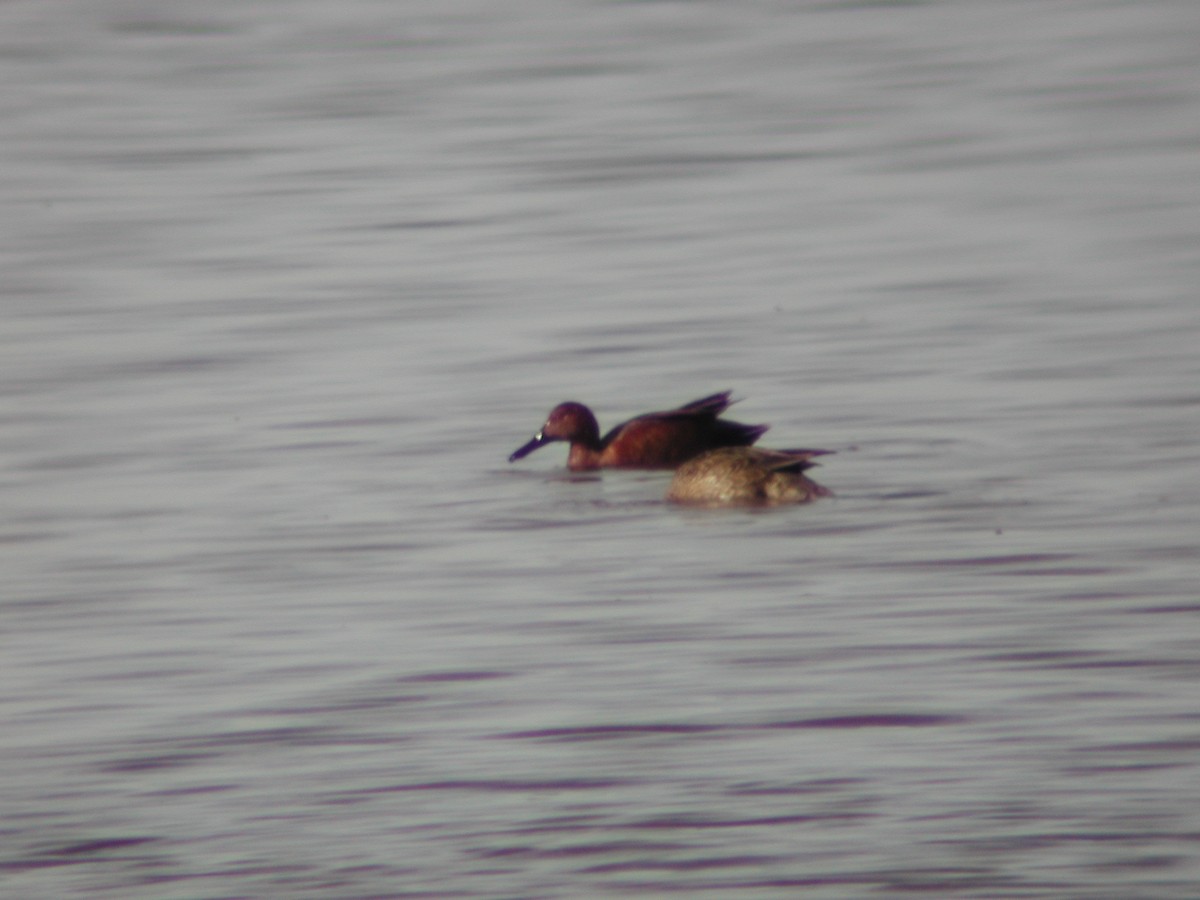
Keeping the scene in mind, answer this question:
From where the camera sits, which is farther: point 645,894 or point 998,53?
point 998,53

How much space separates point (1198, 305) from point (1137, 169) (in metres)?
3.90

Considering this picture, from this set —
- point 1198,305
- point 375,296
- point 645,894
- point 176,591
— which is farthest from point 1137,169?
point 645,894

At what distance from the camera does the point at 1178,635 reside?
7703mm

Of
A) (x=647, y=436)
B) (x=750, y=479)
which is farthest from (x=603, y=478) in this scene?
(x=750, y=479)

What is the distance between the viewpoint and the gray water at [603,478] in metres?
6.34

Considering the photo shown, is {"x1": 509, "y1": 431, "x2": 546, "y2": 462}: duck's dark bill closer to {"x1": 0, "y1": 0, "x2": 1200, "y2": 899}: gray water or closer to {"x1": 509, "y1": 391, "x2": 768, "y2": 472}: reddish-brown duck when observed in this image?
{"x1": 509, "y1": 391, "x2": 768, "y2": 472}: reddish-brown duck

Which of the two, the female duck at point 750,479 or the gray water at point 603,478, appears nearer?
the gray water at point 603,478

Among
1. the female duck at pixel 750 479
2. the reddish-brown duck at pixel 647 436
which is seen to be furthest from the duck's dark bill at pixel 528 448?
the female duck at pixel 750 479

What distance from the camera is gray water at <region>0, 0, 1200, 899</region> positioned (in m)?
6.34

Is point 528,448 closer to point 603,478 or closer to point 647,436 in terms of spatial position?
point 603,478

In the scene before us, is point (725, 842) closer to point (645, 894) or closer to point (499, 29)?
point (645, 894)

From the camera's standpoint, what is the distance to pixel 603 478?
11.5 m

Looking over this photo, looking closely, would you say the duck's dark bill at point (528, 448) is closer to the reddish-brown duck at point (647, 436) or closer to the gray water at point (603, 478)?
the reddish-brown duck at point (647, 436)

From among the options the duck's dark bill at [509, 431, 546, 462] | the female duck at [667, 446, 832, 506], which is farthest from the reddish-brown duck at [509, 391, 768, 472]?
the female duck at [667, 446, 832, 506]
